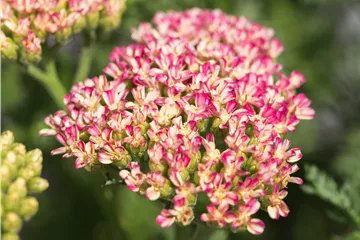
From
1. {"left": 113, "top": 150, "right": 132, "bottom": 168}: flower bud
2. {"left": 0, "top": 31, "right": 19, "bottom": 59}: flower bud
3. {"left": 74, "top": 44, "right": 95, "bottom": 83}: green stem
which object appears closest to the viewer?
{"left": 113, "top": 150, "right": 132, "bottom": 168}: flower bud

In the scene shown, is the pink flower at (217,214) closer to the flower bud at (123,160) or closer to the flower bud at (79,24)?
the flower bud at (123,160)

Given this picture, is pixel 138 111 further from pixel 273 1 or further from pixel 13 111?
pixel 273 1

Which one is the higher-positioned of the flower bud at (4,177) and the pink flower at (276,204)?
the pink flower at (276,204)

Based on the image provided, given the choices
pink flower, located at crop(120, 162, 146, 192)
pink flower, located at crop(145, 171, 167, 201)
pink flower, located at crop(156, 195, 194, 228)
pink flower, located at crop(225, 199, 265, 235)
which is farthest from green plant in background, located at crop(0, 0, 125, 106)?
pink flower, located at crop(225, 199, 265, 235)

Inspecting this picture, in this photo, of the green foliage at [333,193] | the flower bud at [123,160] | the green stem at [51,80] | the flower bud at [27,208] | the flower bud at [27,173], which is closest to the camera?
the flower bud at [27,208]

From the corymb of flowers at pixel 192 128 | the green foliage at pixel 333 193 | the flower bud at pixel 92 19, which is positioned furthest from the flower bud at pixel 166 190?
the flower bud at pixel 92 19

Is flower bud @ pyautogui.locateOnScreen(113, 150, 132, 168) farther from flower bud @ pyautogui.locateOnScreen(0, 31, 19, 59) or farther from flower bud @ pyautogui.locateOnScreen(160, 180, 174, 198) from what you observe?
flower bud @ pyautogui.locateOnScreen(0, 31, 19, 59)
